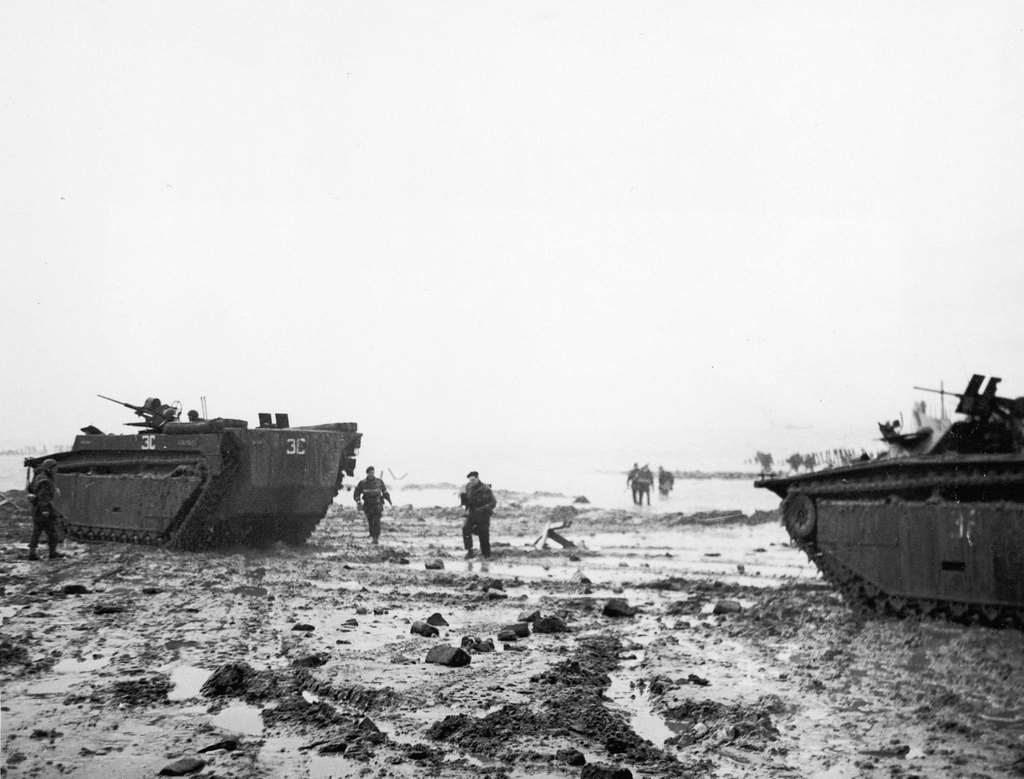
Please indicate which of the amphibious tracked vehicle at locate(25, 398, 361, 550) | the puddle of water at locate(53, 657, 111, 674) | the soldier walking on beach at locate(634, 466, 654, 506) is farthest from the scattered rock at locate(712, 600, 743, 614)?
the soldier walking on beach at locate(634, 466, 654, 506)

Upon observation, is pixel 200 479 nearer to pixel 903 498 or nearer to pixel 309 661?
pixel 309 661

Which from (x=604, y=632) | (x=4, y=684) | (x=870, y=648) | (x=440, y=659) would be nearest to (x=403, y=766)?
(x=440, y=659)

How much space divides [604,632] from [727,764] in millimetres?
3559

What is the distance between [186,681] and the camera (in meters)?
5.87

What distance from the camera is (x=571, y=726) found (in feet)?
16.2

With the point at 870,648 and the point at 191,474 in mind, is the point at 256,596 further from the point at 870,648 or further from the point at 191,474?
the point at 870,648

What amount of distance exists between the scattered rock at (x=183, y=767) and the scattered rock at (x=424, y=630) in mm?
3502

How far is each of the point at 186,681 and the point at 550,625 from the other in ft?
11.0

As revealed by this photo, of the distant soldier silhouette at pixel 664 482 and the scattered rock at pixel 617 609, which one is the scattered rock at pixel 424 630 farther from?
the distant soldier silhouette at pixel 664 482

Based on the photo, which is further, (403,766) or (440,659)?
(440,659)

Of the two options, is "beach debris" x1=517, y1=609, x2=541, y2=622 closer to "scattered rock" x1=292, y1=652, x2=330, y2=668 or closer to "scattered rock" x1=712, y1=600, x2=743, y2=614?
"scattered rock" x1=712, y1=600, x2=743, y2=614

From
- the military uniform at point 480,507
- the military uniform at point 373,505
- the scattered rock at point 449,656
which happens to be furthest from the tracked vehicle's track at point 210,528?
the scattered rock at point 449,656

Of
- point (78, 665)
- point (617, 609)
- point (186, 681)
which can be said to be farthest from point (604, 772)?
point (617, 609)

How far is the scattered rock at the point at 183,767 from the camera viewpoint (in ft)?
13.5
